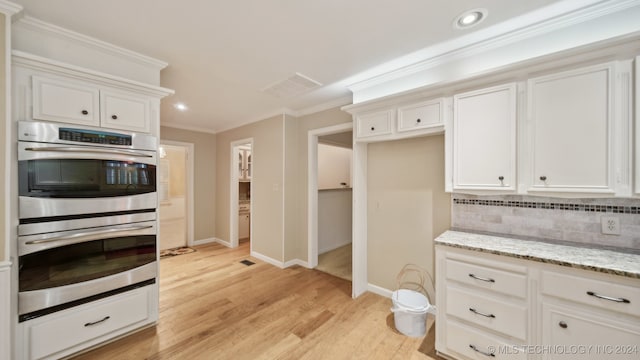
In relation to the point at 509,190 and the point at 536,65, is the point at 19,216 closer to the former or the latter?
the point at 509,190

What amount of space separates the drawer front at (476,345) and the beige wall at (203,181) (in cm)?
473

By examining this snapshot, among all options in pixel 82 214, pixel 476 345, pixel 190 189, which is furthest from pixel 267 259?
pixel 476 345

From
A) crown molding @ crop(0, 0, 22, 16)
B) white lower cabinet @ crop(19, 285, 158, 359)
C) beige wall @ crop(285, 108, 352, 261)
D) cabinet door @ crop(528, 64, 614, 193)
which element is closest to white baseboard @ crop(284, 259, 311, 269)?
beige wall @ crop(285, 108, 352, 261)

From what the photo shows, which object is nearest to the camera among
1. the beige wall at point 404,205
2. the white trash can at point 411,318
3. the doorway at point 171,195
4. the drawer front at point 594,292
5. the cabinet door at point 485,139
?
the drawer front at point 594,292

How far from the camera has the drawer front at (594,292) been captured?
124 cm

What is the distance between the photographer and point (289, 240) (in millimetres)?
3789

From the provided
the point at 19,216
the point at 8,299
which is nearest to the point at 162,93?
the point at 19,216

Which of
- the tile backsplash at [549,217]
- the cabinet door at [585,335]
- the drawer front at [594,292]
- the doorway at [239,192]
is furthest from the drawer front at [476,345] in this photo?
the doorway at [239,192]

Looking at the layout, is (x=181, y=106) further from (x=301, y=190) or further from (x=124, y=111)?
(x=301, y=190)

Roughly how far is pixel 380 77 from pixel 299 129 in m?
1.70

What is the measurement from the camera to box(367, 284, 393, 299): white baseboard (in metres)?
2.77

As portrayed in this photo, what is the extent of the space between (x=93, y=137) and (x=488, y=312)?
3.23m

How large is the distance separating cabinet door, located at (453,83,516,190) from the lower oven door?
279 cm

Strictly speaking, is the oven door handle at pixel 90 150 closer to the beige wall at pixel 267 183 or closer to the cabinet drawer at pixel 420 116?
the beige wall at pixel 267 183
